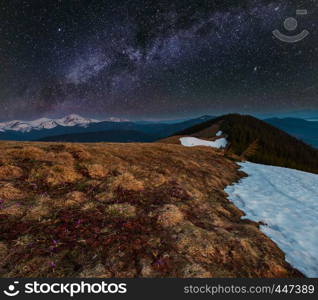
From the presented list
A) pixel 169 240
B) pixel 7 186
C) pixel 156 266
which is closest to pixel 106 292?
pixel 156 266

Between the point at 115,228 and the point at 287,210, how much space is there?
27.0ft

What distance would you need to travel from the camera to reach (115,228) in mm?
5035

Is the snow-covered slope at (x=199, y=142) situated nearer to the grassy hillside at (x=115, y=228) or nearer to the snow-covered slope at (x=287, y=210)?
the snow-covered slope at (x=287, y=210)

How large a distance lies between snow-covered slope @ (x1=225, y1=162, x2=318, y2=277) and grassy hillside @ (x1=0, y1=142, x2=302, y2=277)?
1.99ft

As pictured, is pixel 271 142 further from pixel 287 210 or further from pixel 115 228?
pixel 115 228

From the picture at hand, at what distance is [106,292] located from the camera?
350 centimetres

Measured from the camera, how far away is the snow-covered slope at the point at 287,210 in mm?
5219

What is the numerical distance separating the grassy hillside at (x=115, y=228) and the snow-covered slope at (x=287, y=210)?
608 millimetres

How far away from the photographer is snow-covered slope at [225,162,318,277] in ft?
17.1

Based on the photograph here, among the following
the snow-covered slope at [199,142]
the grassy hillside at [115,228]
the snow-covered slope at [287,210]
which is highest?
the snow-covered slope at [199,142]

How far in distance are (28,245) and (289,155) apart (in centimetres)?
7572

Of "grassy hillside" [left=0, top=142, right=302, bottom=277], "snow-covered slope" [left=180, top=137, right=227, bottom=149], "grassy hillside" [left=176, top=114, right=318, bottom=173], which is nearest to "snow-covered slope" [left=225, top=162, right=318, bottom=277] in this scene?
"grassy hillside" [left=0, top=142, right=302, bottom=277]

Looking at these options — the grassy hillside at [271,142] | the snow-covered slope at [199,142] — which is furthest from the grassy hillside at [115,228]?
the grassy hillside at [271,142]

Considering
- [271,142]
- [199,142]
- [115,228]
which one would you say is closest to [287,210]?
[115,228]
